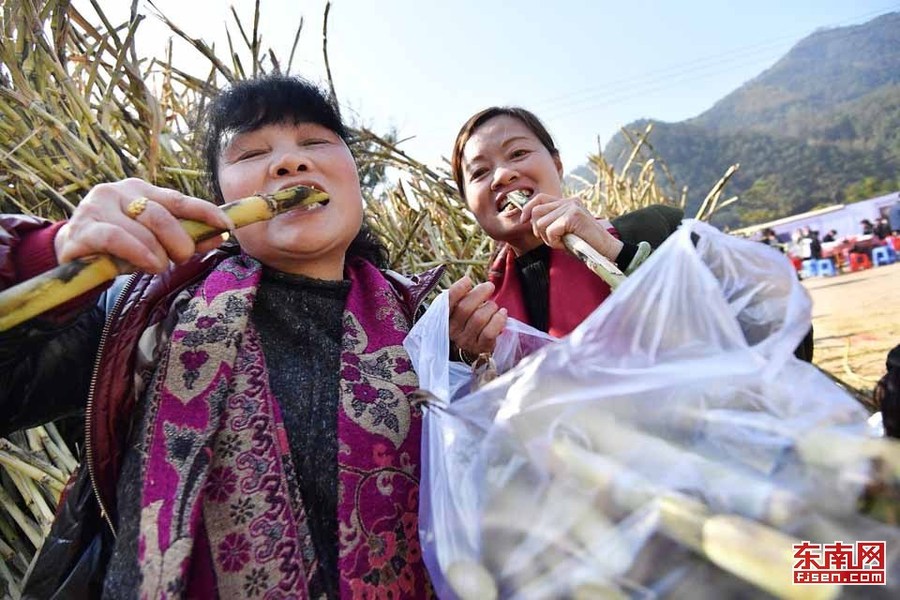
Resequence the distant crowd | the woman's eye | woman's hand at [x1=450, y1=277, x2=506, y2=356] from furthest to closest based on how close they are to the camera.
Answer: the distant crowd → the woman's eye → woman's hand at [x1=450, y1=277, x2=506, y2=356]

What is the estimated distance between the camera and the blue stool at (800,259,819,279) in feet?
41.3

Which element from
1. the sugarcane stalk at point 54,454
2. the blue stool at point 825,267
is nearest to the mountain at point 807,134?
the blue stool at point 825,267

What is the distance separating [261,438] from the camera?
0.65m

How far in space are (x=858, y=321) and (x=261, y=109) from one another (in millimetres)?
8244

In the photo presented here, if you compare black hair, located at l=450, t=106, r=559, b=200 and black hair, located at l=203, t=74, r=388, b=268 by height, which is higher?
black hair, located at l=203, t=74, r=388, b=268

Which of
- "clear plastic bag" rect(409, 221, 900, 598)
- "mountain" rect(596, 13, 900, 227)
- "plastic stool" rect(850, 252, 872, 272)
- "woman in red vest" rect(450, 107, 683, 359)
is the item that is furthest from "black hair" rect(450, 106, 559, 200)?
"mountain" rect(596, 13, 900, 227)

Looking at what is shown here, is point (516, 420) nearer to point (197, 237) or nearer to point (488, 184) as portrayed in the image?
point (197, 237)

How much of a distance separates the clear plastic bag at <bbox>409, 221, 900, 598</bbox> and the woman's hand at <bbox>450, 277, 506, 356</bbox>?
0.43 ft

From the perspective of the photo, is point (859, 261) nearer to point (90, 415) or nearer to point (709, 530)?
point (709, 530)

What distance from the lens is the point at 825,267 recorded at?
40.7ft

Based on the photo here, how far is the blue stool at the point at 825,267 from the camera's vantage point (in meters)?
12.2

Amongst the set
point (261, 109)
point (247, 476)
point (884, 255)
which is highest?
point (261, 109)

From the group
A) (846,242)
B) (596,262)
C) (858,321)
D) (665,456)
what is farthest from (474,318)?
(846,242)

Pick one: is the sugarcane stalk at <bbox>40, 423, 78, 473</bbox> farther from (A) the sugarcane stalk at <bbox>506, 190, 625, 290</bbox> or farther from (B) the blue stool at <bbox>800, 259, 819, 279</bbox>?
(B) the blue stool at <bbox>800, 259, 819, 279</bbox>
